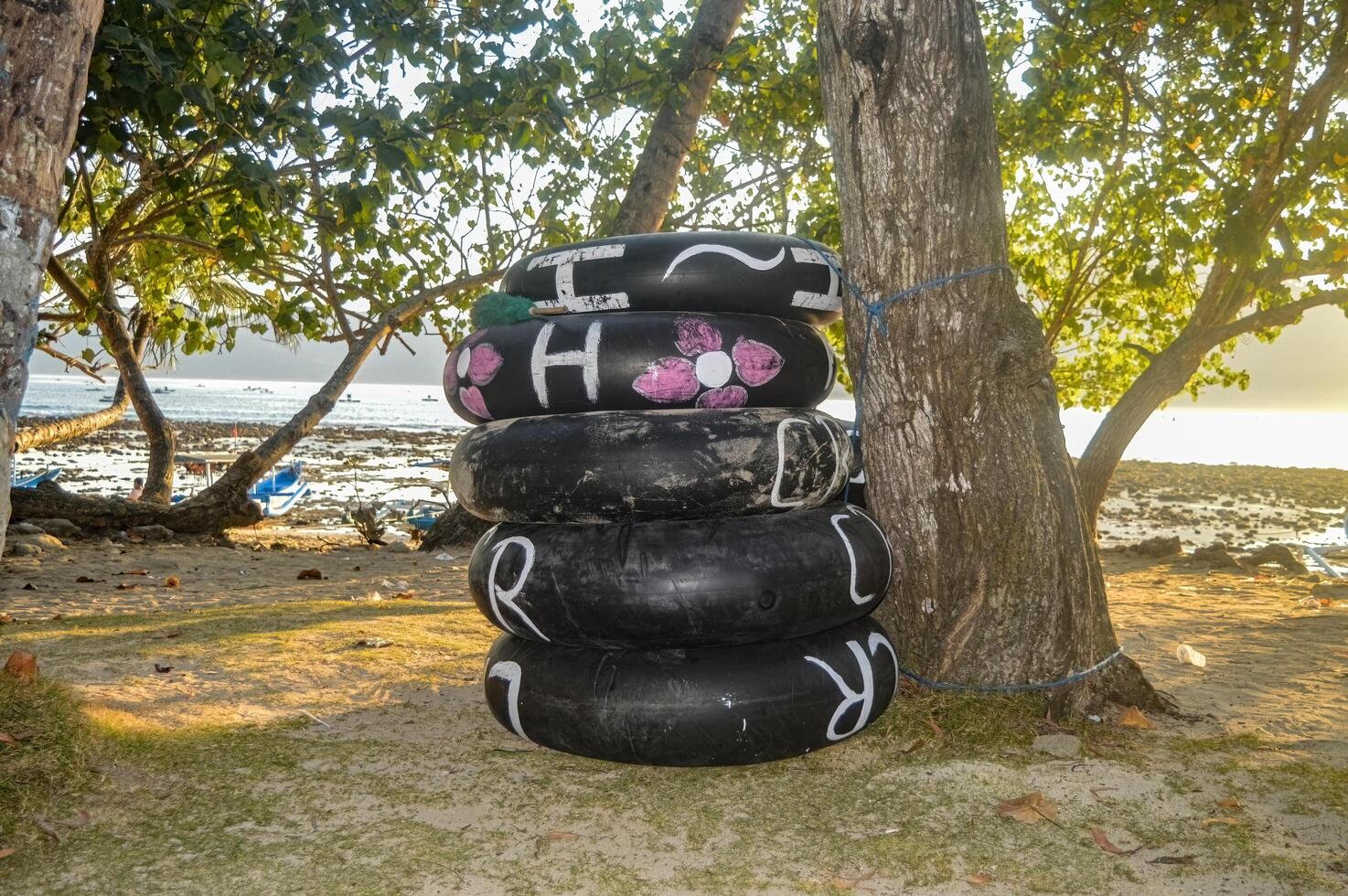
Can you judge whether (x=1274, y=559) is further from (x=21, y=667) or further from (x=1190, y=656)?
(x=21, y=667)

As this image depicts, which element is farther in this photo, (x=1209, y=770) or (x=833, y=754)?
(x=833, y=754)

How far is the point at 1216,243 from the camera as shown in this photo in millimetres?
8086

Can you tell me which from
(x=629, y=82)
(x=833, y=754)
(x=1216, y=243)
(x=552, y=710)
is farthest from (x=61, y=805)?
(x=1216, y=243)

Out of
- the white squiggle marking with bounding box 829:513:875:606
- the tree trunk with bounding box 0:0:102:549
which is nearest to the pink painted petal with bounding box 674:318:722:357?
the white squiggle marking with bounding box 829:513:875:606

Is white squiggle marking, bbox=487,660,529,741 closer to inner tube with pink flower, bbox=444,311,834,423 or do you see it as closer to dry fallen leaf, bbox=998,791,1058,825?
inner tube with pink flower, bbox=444,311,834,423

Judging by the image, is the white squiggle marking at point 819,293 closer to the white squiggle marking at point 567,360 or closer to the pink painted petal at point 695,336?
the pink painted petal at point 695,336

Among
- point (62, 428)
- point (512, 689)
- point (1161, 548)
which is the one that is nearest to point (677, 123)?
point (512, 689)

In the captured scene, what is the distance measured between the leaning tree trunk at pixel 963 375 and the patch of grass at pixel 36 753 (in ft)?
9.73

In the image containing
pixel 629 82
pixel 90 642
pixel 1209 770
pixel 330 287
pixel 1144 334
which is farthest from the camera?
pixel 1144 334

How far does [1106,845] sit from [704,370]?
6.36 ft

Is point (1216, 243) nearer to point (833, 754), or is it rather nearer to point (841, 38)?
point (841, 38)

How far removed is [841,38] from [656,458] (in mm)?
1795

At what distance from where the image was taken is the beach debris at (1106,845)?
2551 millimetres

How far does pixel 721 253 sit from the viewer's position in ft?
11.6
